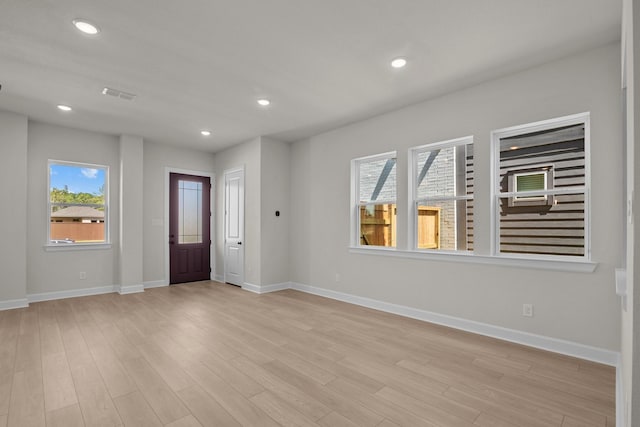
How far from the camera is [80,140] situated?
5559mm

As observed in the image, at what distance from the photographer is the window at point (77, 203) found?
210 inches

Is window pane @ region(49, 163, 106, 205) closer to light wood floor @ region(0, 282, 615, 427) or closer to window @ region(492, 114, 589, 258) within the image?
light wood floor @ region(0, 282, 615, 427)

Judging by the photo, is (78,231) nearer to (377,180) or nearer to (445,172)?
(377,180)

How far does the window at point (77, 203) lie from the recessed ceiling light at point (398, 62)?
5492mm

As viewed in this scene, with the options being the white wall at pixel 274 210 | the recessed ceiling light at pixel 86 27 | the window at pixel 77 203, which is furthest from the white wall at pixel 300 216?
the recessed ceiling light at pixel 86 27

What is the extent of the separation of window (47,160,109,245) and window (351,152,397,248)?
4667 millimetres

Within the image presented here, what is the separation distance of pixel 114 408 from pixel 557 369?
11.7 feet

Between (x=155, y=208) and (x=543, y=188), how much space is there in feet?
21.2

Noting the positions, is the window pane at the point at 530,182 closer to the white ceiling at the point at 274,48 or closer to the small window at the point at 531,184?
the small window at the point at 531,184

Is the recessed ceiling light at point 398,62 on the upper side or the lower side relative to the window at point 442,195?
upper

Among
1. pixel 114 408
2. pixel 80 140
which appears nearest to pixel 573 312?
pixel 114 408

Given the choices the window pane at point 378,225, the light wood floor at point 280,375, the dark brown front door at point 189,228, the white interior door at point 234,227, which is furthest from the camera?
the dark brown front door at point 189,228

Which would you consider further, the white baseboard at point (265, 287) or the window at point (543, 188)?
the white baseboard at point (265, 287)

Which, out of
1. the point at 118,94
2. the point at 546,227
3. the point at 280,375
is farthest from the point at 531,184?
the point at 118,94
